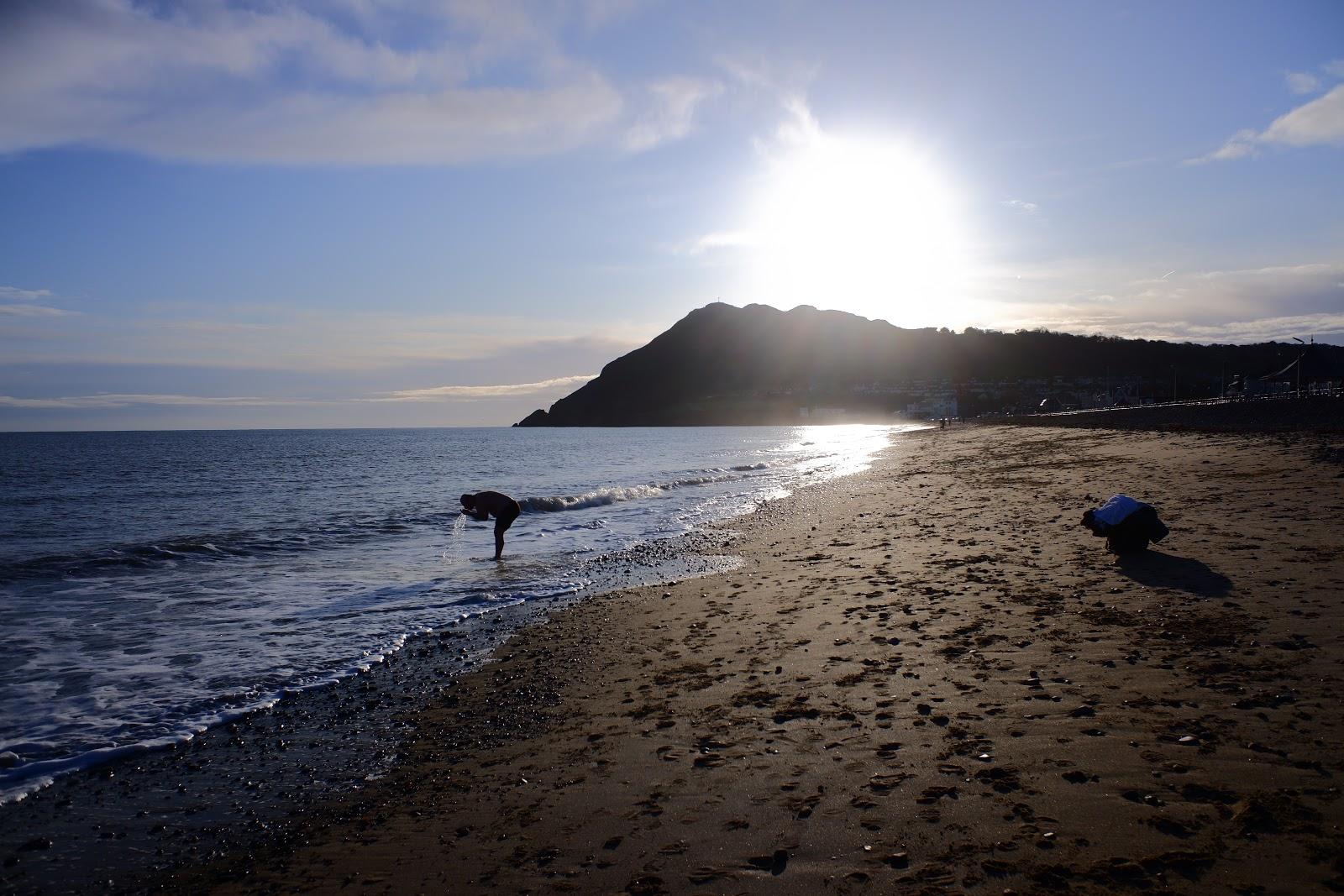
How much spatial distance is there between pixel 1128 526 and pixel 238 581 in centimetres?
1507

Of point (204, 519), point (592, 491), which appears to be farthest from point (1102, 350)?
point (204, 519)

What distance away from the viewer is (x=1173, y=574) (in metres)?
8.81

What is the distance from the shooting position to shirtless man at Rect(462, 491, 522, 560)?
52.2 feet

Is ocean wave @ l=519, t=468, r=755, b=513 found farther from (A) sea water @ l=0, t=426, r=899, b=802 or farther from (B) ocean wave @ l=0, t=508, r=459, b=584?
(B) ocean wave @ l=0, t=508, r=459, b=584

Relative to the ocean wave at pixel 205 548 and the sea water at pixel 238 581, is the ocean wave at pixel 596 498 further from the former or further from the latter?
the ocean wave at pixel 205 548

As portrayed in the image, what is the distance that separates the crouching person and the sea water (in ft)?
26.1

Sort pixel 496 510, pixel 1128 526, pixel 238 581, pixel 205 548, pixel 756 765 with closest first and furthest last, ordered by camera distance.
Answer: pixel 756 765
pixel 1128 526
pixel 238 581
pixel 496 510
pixel 205 548

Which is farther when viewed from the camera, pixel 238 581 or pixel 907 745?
pixel 238 581

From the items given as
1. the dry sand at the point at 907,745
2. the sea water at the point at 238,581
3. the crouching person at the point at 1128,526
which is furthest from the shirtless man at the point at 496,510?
the crouching person at the point at 1128,526

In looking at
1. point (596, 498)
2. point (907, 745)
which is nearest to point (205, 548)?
point (596, 498)

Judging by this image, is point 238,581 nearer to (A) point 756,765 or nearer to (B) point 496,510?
(B) point 496,510

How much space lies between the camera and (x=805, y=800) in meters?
4.45

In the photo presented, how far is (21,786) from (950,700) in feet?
23.3

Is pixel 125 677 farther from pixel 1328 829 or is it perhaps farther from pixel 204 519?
pixel 204 519
